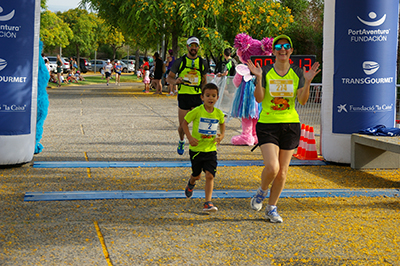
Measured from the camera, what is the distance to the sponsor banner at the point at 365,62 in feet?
27.0

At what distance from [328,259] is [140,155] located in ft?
17.3

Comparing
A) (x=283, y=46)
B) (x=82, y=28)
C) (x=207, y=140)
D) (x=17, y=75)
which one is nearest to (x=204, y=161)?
(x=207, y=140)

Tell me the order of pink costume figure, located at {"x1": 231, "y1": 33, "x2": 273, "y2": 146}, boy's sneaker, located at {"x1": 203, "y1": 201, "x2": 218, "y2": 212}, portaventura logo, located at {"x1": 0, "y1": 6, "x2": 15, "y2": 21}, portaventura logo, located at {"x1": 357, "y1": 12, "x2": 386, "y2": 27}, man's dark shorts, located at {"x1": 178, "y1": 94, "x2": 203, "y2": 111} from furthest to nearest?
pink costume figure, located at {"x1": 231, "y1": 33, "x2": 273, "y2": 146}
man's dark shorts, located at {"x1": 178, "y1": 94, "x2": 203, "y2": 111}
portaventura logo, located at {"x1": 357, "y1": 12, "x2": 386, "y2": 27}
portaventura logo, located at {"x1": 0, "y1": 6, "x2": 15, "y2": 21}
boy's sneaker, located at {"x1": 203, "y1": 201, "x2": 218, "y2": 212}

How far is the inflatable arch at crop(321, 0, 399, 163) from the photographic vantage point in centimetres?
823

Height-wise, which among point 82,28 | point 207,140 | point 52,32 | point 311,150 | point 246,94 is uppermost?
point 82,28

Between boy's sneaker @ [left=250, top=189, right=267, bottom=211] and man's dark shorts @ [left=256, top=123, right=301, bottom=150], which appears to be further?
boy's sneaker @ [left=250, top=189, right=267, bottom=211]

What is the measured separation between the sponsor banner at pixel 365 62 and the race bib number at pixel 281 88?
137 inches

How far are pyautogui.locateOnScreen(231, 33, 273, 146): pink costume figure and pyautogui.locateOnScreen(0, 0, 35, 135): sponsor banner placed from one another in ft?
13.8

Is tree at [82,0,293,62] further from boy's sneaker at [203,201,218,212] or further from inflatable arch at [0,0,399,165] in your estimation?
boy's sneaker at [203,201,218,212]

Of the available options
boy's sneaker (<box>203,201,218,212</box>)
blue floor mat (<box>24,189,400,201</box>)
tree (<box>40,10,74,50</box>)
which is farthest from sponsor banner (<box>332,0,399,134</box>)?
tree (<box>40,10,74,50</box>)

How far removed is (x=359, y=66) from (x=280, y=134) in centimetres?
372

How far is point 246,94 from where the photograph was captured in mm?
10383

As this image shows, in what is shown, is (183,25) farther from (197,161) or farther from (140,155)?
(197,161)

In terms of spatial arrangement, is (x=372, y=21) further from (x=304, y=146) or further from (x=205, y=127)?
(x=205, y=127)
